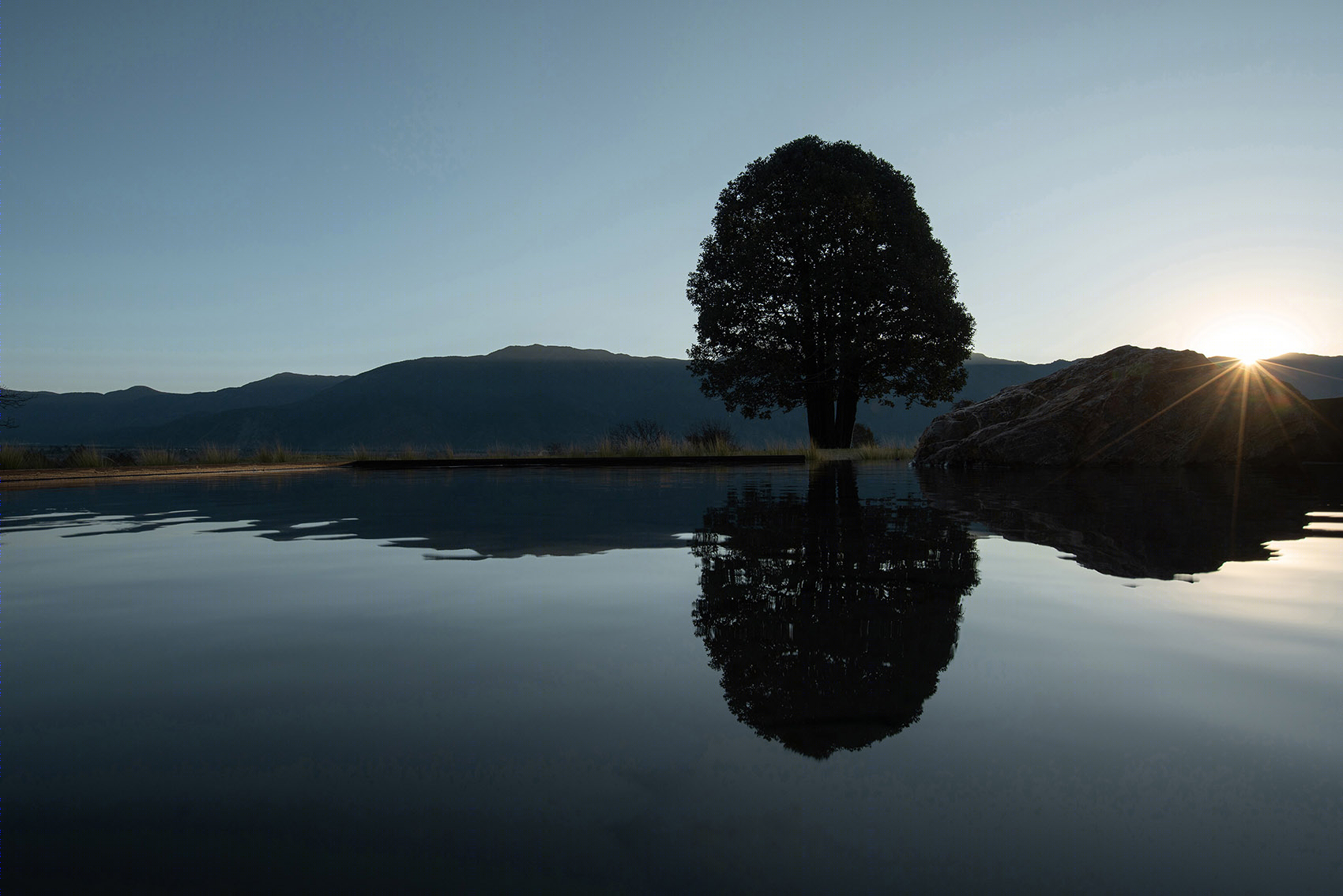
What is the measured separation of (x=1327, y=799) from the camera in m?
1.49

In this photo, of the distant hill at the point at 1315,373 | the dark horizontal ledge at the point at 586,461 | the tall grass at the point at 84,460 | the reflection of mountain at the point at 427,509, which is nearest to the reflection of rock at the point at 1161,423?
the dark horizontal ledge at the point at 586,461

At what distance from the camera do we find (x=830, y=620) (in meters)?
2.86

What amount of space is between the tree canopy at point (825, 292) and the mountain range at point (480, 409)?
103148 mm

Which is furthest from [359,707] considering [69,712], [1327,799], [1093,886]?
[1327,799]

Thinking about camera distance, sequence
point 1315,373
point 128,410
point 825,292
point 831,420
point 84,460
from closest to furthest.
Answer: point 84,460 < point 825,292 < point 831,420 < point 1315,373 < point 128,410

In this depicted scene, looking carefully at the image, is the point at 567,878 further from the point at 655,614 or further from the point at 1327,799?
the point at 655,614

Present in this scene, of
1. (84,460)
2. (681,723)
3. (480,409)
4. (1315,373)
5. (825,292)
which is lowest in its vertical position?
(681,723)

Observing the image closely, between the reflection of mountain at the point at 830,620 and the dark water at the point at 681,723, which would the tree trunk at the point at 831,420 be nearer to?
the reflection of mountain at the point at 830,620

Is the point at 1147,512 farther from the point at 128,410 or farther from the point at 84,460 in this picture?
the point at 128,410

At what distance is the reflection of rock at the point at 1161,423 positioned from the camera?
46.4ft

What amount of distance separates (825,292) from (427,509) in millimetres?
17529

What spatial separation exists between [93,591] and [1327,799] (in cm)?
451

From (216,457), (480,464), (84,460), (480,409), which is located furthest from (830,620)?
(480,409)

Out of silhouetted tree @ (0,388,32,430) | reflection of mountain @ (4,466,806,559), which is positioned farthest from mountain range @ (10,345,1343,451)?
reflection of mountain @ (4,466,806,559)
